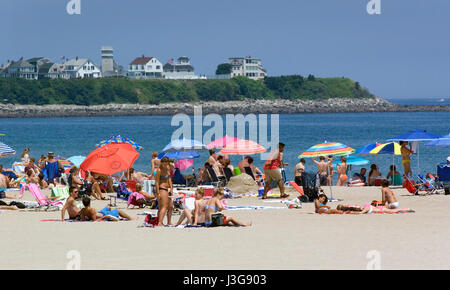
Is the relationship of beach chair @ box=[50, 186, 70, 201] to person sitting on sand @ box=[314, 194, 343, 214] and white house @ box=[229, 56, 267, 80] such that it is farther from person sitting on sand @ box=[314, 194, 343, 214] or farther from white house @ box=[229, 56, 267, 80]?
white house @ box=[229, 56, 267, 80]

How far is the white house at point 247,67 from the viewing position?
192750 millimetres

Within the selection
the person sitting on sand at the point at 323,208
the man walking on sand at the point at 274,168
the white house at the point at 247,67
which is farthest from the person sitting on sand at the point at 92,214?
the white house at the point at 247,67

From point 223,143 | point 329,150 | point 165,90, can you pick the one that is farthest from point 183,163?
point 165,90

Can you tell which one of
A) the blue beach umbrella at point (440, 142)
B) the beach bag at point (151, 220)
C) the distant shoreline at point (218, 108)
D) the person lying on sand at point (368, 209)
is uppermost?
the blue beach umbrella at point (440, 142)

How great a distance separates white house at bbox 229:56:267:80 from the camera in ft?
632

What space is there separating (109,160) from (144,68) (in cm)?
16609

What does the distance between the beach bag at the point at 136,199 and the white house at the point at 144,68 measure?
165 m

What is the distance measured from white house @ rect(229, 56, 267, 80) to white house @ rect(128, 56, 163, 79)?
769 inches

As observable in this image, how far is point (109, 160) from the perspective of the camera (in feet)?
53.4

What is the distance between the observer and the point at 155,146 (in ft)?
193

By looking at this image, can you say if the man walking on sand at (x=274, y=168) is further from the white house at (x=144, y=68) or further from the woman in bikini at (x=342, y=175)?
the white house at (x=144, y=68)

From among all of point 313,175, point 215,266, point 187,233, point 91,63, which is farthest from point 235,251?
point 91,63

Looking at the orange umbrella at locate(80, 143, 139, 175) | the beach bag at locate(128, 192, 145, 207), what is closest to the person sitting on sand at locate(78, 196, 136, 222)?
the beach bag at locate(128, 192, 145, 207)
